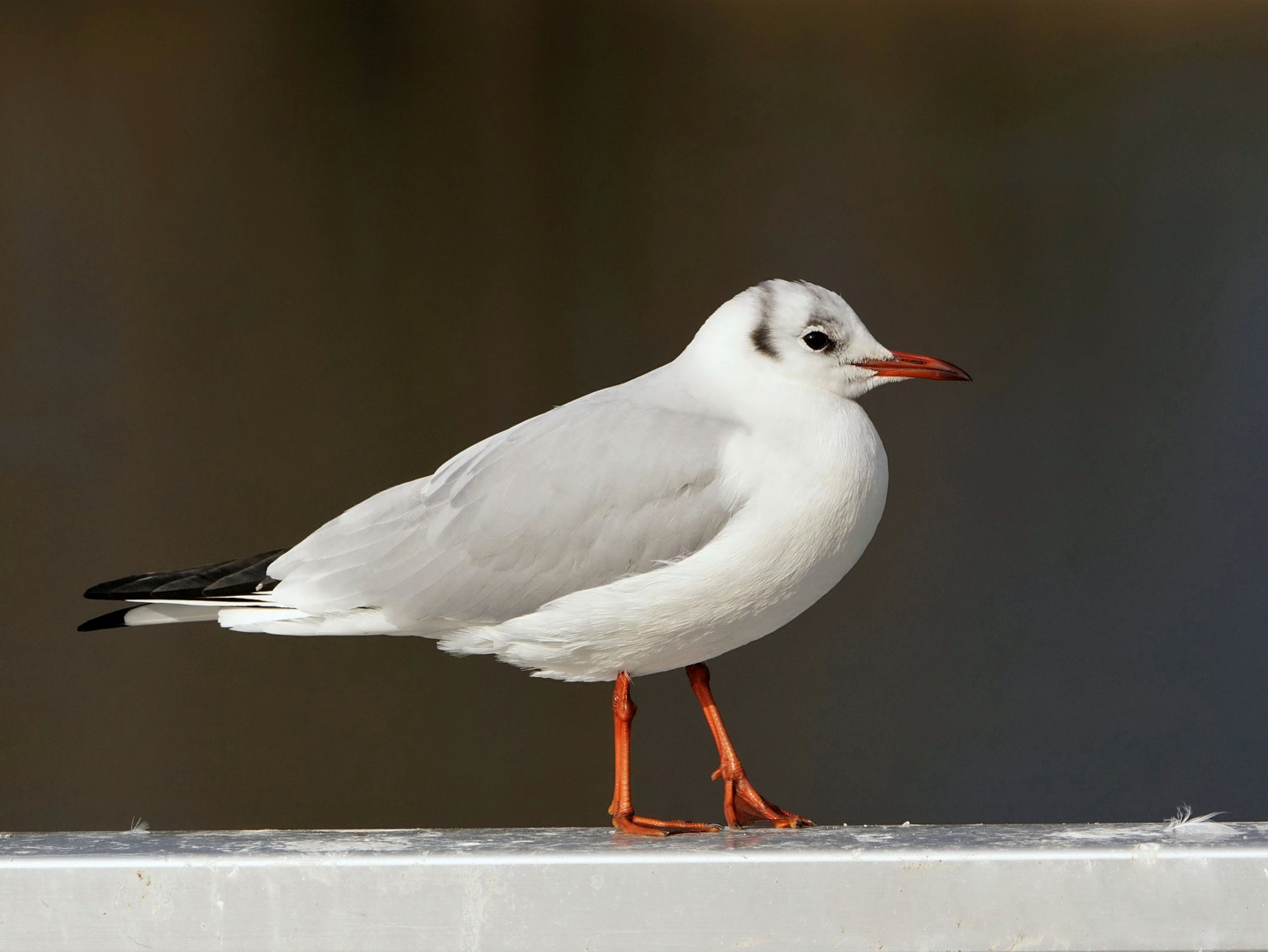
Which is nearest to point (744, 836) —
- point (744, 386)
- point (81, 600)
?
point (744, 386)

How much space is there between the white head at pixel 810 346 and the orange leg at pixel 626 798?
29cm

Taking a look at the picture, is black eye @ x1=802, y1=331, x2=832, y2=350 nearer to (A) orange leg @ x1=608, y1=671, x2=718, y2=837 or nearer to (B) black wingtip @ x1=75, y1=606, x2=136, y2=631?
(A) orange leg @ x1=608, y1=671, x2=718, y2=837

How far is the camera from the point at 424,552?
1189 millimetres

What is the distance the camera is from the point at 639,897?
0.80m

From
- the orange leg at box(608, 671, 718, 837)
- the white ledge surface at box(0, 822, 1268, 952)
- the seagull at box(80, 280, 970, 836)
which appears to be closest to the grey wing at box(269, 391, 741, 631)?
the seagull at box(80, 280, 970, 836)

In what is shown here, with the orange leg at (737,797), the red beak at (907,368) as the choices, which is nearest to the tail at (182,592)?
the orange leg at (737,797)

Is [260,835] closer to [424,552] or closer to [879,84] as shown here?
[424,552]

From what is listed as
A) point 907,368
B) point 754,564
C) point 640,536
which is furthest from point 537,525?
point 907,368

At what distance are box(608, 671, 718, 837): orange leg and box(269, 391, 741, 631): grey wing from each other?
10 centimetres

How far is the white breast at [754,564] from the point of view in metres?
1.06

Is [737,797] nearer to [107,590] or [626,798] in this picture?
[626,798]

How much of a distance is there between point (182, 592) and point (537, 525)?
0.98 ft

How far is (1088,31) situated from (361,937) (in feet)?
13.8

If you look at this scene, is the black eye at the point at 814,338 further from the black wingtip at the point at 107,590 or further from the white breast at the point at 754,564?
the black wingtip at the point at 107,590
